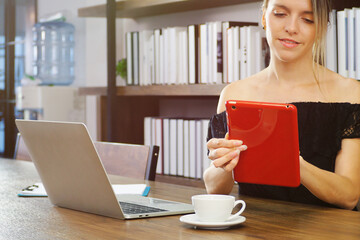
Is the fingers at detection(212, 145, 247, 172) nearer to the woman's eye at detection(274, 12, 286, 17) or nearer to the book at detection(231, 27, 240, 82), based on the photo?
the woman's eye at detection(274, 12, 286, 17)

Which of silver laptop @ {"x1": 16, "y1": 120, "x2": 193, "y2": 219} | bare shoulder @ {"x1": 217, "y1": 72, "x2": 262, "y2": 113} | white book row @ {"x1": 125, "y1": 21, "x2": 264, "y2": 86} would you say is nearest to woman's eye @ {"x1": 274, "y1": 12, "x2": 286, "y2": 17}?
bare shoulder @ {"x1": 217, "y1": 72, "x2": 262, "y2": 113}

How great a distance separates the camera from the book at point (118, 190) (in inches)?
60.1

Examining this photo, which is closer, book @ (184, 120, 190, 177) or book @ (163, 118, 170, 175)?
book @ (184, 120, 190, 177)

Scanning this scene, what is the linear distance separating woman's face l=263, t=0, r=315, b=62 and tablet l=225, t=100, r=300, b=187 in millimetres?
425

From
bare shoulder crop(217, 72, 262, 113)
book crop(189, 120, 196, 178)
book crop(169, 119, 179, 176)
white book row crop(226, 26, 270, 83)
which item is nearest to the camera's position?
bare shoulder crop(217, 72, 262, 113)

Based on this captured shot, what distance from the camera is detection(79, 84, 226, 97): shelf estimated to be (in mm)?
2830

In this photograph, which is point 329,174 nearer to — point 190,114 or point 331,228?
point 331,228

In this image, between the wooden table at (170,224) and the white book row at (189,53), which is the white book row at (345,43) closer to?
the white book row at (189,53)

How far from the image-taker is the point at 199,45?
117 inches

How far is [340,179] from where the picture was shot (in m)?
1.50

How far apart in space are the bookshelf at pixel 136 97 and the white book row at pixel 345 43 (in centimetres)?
73

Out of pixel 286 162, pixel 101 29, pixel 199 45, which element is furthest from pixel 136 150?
pixel 101 29

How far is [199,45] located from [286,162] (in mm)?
1786

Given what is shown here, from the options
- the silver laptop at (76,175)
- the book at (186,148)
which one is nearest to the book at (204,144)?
the book at (186,148)
